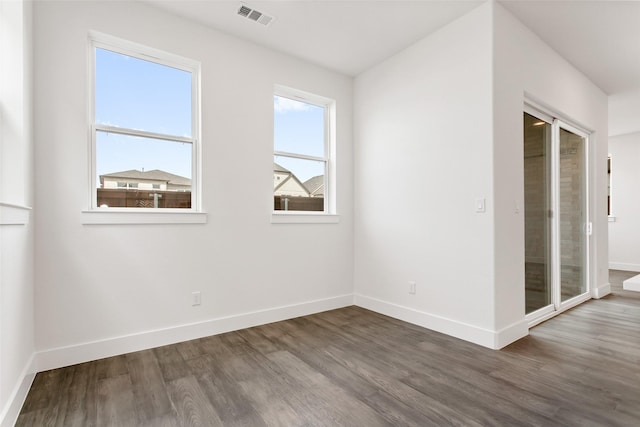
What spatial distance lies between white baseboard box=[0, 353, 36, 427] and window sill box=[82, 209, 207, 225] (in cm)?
103

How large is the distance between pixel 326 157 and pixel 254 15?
68.9 inches

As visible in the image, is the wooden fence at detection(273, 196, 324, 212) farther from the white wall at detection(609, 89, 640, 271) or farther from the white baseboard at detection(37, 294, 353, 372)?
the white wall at detection(609, 89, 640, 271)

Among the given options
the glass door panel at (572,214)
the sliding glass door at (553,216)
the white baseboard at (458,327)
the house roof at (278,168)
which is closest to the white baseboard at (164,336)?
the white baseboard at (458,327)

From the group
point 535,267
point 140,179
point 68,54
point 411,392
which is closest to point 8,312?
point 140,179

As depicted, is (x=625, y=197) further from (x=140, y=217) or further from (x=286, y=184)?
(x=140, y=217)

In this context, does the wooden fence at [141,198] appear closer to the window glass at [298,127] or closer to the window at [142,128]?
the window at [142,128]

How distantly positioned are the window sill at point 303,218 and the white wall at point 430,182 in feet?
1.34

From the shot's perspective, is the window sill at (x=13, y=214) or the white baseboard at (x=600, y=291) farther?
the white baseboard at (x=600, y=291)

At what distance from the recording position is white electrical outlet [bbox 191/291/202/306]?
2.95 metres

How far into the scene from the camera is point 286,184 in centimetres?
373

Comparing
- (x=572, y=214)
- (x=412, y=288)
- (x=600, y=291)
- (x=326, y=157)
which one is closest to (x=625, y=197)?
(x=600, y=291)

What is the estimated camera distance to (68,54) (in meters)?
2.44

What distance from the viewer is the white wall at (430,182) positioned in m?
2.80

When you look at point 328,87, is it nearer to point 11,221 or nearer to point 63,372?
point 11,221
